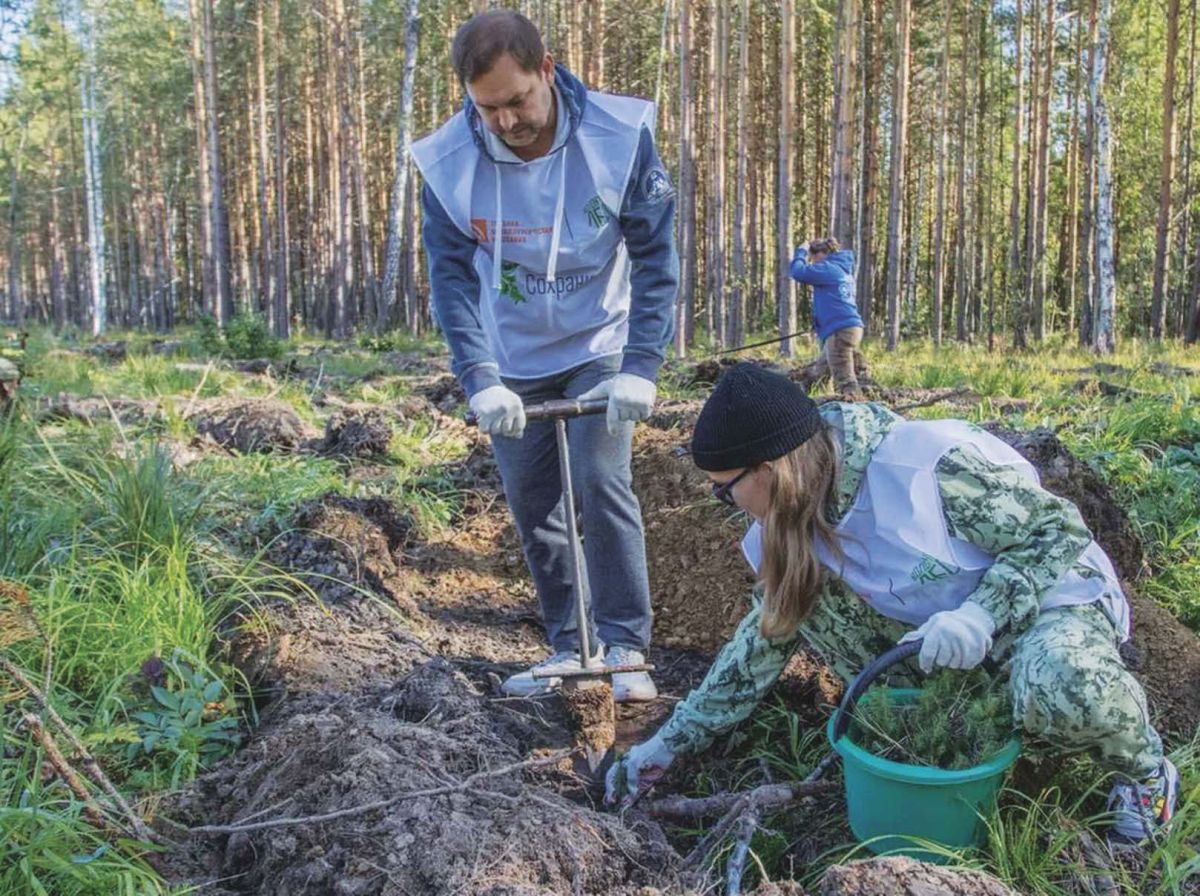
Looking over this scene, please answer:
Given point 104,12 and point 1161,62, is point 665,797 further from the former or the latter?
point 104,12

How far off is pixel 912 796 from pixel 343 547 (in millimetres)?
2622

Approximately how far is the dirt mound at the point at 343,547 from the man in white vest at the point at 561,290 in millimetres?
942

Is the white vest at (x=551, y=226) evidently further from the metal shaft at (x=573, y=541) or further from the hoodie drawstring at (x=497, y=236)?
the metal shaft at (x=573, y=541)

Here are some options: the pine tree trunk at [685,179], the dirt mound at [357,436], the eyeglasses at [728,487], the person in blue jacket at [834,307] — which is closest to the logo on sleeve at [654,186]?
the eyeglasses at [728,487]

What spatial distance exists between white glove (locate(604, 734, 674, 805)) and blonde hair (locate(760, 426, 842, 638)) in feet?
1.59

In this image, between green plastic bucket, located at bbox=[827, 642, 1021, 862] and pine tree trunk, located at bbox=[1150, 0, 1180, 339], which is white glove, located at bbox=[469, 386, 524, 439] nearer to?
green plastic bucket, located at bbox=[827, 642, 1021, 862]

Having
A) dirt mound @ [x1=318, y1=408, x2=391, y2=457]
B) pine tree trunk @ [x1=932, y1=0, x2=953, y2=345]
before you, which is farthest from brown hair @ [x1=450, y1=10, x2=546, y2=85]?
pine tree trunk @ [x1=932, y1=0, x2=953, y2=345]

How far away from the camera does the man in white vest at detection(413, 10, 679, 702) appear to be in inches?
106

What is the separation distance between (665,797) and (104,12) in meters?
32.5

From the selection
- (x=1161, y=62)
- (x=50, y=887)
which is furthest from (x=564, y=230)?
(x=1161, y=62)

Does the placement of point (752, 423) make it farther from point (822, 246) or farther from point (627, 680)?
point (822, 246)

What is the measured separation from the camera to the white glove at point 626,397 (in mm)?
2617

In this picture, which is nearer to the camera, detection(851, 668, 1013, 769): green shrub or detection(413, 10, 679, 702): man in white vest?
detection(851, 668, 1013, 769): green shrub

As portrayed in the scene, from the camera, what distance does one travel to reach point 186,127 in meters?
28.8
